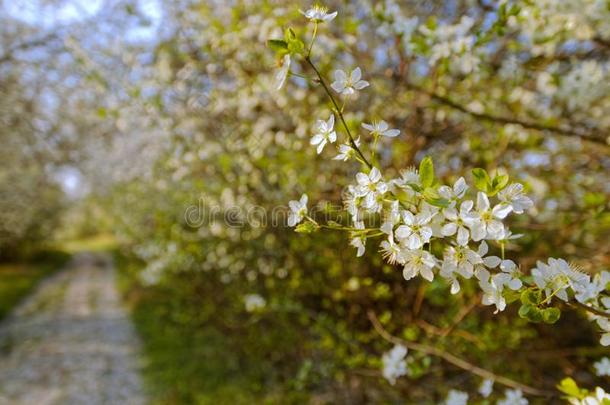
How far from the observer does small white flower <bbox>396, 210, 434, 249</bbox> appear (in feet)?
2.86

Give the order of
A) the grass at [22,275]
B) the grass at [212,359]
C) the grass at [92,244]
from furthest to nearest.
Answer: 1. the grass at [92,244]
2. the grass at [22,275]
3. the grass at [212,359]

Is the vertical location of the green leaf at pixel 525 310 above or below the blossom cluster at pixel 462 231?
below

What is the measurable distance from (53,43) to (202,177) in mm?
3523

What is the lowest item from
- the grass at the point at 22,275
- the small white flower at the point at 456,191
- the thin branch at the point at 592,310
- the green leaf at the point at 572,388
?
the grass at the point at 22,275

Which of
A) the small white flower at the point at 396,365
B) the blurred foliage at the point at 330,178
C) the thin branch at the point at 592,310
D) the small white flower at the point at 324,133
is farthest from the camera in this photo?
the blurred foliage at the point at 330,178

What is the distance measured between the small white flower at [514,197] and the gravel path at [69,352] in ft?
15.5

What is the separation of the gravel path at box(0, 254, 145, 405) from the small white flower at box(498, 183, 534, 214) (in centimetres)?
471

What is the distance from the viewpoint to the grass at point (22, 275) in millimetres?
9023

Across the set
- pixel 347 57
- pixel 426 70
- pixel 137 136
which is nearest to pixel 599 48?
pixel 426 70

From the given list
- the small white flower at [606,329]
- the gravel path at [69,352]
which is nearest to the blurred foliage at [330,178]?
the gravel path at [69,352]

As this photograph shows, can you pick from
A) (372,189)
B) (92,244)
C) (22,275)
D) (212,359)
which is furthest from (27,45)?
(92,244)

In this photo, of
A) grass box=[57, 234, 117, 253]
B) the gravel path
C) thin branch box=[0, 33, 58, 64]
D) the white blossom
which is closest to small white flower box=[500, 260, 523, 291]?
the white blossom

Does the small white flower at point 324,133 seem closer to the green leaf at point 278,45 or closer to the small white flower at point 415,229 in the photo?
the green leaf at point 278,45

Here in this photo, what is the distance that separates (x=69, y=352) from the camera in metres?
6.21
